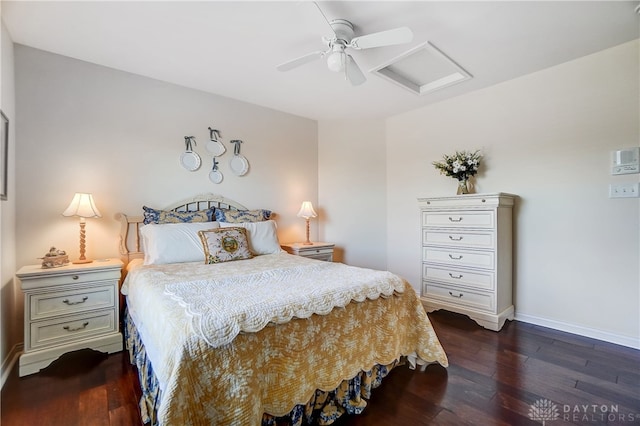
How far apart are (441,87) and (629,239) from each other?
7.06 feet

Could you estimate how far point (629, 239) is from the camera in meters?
2.41

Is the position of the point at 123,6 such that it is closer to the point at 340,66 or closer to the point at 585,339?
the point at 340,66

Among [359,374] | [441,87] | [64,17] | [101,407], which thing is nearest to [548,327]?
[359,374]

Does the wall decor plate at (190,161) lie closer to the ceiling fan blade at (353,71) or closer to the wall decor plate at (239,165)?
the wall decor plate at (239,165)

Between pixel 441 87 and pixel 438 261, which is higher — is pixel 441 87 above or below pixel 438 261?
above

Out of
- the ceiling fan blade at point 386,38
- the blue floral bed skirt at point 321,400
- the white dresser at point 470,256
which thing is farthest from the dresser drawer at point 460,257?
the ceiling fan blade at point 386,38

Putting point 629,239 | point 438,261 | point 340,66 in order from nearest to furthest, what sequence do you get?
point 340,66, point 629,239, point 438,261

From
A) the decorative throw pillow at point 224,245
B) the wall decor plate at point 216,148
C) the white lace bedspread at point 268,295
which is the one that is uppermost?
the wall decor plate at point 216,148

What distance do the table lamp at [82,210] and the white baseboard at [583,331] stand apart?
4100 mm

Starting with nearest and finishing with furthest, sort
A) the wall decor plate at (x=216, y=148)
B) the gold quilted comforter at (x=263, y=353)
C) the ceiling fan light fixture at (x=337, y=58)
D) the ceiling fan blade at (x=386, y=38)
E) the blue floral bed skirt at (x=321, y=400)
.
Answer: the gold quilted comforter at (x=263, y=353), the blue floral bed skirt at (x=321, y=400), the ceiling fan blade at (x=386, y=38), the ceiling fan light fixture at (x=337, y=58), the wall decor plate at (x=216, y=148)

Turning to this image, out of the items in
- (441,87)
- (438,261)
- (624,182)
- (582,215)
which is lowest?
(438,261)

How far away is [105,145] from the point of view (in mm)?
2713

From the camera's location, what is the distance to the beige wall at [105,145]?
7.87ft

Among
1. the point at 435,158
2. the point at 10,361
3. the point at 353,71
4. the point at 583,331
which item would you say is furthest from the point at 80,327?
the point at 583,331
